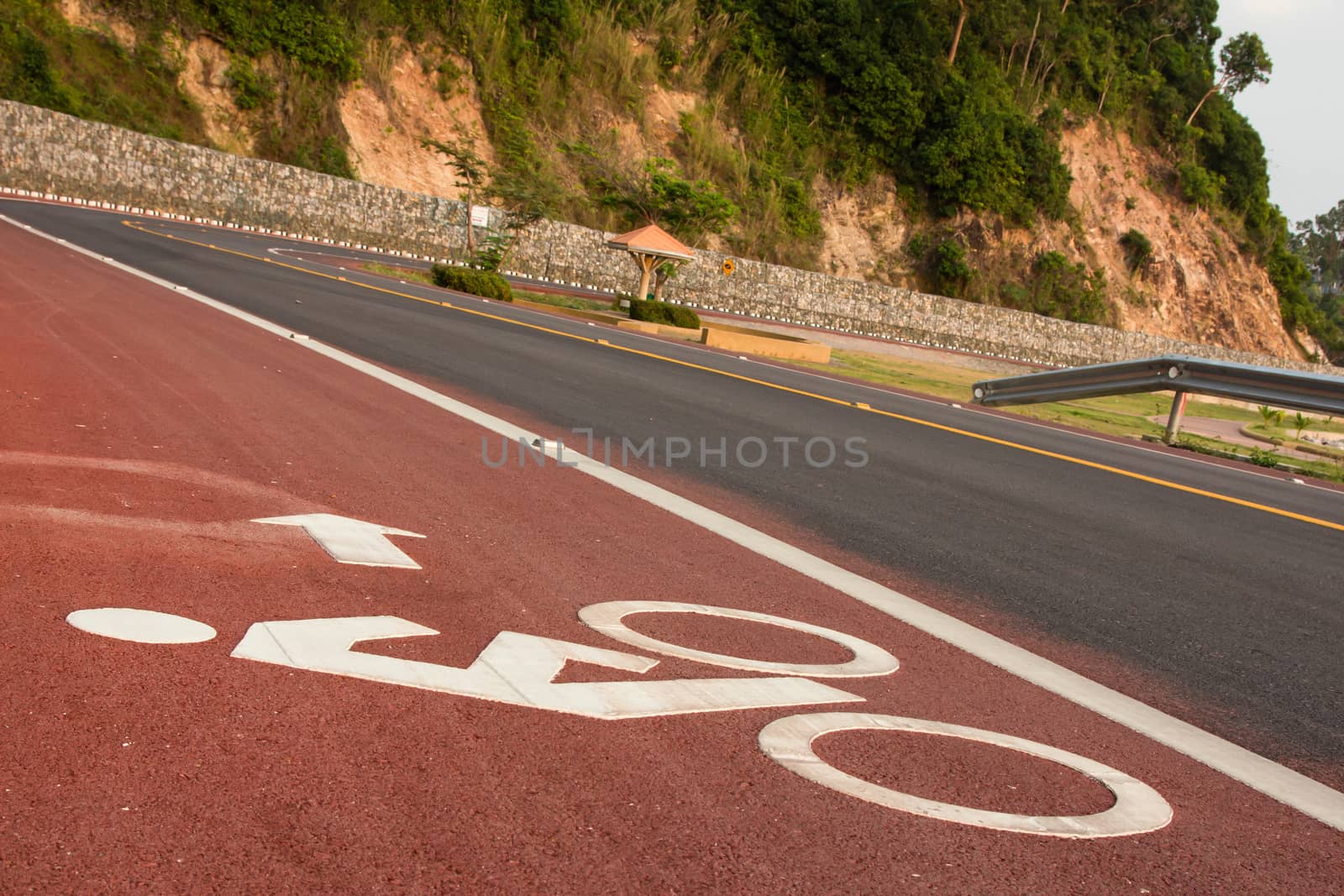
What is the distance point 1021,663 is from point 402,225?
48068 millimetres

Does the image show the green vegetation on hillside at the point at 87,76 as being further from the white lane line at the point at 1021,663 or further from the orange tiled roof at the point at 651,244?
the white lane line at the point at 1021,663

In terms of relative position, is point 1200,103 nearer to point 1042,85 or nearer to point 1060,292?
point 1042,85

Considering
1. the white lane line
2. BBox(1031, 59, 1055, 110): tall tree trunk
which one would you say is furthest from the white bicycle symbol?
BBox(1031, 59, 1055, 110): tall tree trunk

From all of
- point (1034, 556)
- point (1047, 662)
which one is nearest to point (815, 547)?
point (1034, 556)

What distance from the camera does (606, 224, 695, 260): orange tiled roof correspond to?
109 ft

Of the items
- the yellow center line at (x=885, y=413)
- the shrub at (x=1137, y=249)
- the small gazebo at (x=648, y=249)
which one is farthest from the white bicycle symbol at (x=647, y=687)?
the shrub at (x=1137, y=249)

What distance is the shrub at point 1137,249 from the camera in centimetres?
7538

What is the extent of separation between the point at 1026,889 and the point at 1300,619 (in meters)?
3.78

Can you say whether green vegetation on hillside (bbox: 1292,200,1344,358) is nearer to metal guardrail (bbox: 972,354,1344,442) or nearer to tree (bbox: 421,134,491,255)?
tree (bbox: 421,134,491,255)

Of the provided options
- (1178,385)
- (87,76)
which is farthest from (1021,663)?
(87,76)

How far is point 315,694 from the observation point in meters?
3.16

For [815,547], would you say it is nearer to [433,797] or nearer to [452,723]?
[452,723]

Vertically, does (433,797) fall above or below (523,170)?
below

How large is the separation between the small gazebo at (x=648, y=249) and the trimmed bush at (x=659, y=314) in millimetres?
2147
